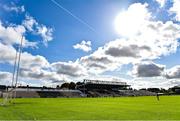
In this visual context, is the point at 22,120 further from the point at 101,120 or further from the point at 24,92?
the point at 24,92

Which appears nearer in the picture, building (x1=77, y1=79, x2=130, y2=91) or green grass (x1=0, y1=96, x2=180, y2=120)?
green grass (x1=0, y1=96, x2=180, y2=120)

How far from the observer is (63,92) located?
157 m

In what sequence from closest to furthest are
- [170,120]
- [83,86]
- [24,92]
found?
[170,120]
[24,92]
[83,86]

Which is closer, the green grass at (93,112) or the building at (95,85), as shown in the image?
the green grass at (93,112)

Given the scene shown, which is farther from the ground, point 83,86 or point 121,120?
point 83,86

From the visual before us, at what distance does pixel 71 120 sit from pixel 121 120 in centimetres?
321

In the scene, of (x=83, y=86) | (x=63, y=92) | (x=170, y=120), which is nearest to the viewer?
(x=170, y=120)

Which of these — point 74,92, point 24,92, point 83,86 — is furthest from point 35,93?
point 83,86

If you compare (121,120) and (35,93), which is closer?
(121,120)

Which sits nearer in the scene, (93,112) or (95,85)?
(93,112)

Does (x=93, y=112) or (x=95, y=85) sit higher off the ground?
(x=95, y=85)

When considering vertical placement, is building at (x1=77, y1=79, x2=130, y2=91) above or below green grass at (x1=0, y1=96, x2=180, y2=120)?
above

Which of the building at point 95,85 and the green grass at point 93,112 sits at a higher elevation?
the building at point 95,85

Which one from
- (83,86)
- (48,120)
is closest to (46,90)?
(83,86)
